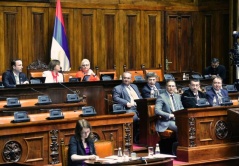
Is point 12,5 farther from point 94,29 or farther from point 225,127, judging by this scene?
point 225,127

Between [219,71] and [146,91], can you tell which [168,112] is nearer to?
[146,91]

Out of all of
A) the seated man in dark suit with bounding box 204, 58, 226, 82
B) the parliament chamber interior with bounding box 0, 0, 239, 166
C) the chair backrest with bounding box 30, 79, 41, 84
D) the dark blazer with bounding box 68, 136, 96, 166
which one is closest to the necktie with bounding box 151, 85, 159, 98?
the parliament chamber interior with bounding box 0, 0, 239, 166

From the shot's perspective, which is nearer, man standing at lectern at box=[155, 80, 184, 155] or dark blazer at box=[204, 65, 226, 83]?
man standing at lectern at box=[155, 80, 184, 155]

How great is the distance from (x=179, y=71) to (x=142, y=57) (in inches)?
42.8

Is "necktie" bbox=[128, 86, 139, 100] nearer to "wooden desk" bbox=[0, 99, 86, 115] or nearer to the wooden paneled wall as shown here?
"wooden desk" bbox=[0, 99, 86, 115]

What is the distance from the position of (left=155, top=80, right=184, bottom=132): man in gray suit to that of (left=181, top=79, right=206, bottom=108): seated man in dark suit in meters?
0.18

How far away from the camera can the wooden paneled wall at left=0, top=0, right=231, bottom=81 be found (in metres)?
13.4

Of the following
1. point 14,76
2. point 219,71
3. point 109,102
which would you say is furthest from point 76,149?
point 219,71

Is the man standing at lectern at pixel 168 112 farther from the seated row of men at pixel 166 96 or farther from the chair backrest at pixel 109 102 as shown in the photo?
the chair backrest at pixel 109 102

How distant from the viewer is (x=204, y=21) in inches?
620

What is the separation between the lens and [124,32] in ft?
48.6

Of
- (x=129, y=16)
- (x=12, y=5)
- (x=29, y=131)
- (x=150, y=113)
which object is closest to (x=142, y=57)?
(x=129, y=16)

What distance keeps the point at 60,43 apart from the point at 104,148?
6911 millimetres

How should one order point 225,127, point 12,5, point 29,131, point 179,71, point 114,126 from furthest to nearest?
point 179,71, point 12,5, point 225,127, point 114,126, point 29,131
